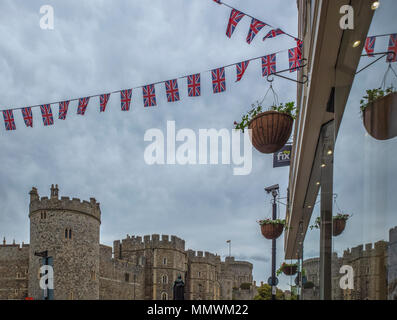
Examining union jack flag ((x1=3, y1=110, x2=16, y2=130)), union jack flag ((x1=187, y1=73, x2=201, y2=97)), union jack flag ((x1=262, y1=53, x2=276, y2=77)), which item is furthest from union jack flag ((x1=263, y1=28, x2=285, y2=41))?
union jack flag ((x1=3, y1=110, x2=16, y2=130))

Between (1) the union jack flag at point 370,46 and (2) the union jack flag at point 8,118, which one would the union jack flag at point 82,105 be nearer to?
(2) the union jack flag at point 8,118

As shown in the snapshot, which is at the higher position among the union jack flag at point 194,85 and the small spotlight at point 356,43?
the union jack flag at point 194,85

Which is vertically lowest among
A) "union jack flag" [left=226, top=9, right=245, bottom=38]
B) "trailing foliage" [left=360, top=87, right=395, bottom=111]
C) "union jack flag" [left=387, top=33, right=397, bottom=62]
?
"trailing foliage" [left=360, top=87, right=395, bottom=111]

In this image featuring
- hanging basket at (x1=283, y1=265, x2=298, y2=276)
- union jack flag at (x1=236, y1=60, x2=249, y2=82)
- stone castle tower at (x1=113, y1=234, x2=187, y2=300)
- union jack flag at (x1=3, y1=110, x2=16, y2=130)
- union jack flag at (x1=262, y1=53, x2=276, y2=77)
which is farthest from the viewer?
stone castle tower at (x1=113, y1=234, x2=187, y2=300)

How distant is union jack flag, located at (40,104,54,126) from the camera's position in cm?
851

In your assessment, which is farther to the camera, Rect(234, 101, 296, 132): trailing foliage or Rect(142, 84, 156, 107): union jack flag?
Rect(142, 84, 156, 107): union jack flag

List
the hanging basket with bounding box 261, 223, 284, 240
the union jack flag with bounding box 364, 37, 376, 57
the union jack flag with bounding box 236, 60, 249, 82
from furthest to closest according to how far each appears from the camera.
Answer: the hanging basket with bounding box 261, 223, 284, 240 < the union jack flag with bounding box 236, 60, 249, 82 < the union jack flag with bounding box 364, 37, 376, 57

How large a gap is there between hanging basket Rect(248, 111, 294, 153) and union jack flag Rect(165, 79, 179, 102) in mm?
4519

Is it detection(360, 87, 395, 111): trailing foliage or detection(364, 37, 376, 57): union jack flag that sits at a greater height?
detection(364, 37, 376, 57): union jack flag

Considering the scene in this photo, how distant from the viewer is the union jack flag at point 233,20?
18.0 feet

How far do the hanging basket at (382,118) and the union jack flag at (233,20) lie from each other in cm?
391

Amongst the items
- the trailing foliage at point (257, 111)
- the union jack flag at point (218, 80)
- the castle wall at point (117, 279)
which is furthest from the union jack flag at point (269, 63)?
the castle wall at point (117, 279)

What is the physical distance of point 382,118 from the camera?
1697 millimetres

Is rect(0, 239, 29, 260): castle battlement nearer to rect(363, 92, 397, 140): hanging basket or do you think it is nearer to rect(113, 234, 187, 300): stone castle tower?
rect(113, 234, 187, 300): stone castle tower
